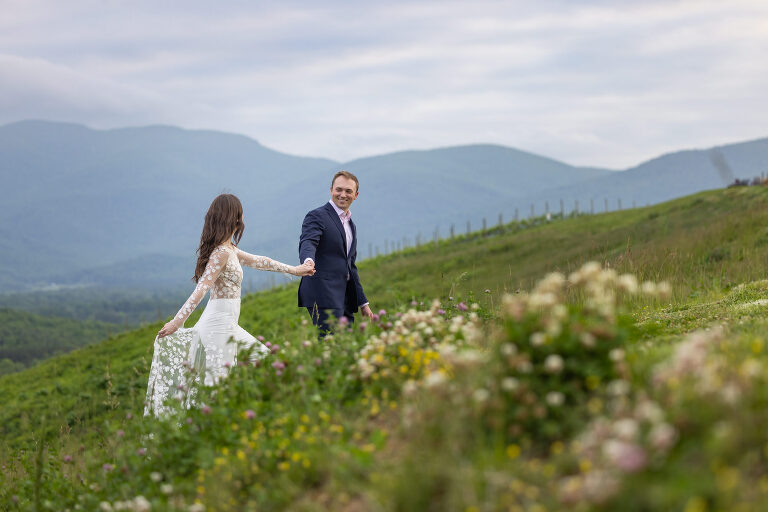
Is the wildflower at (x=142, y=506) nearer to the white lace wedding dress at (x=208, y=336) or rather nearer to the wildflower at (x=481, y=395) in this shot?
the wildflower at (x=481, y=395)

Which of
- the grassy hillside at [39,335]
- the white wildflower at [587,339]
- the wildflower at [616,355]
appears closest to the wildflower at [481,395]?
the white wildflower at [587,339]

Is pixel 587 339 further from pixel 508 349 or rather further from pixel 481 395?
pixel 481 395

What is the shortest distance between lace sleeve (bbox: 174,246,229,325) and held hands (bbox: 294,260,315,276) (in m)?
0.86

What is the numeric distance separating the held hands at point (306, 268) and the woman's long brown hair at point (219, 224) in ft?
2.66

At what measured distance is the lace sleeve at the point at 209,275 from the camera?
8.09 metres

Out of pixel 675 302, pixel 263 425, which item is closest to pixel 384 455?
pixel 263 425

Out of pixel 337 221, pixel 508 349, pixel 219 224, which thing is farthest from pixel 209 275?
pixel 508 349

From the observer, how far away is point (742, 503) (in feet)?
10.0

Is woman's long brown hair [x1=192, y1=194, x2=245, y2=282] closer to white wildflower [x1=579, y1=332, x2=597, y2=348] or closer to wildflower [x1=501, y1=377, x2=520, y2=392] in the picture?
wildflower [x1=501, y1=377, x2=520, y2=392]

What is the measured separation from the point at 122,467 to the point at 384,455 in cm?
278

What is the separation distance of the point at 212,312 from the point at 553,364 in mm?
5340

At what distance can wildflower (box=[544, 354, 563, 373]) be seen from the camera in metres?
3.80

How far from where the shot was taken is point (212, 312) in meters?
8.24

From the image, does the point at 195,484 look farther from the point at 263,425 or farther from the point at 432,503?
the point at 432,503
